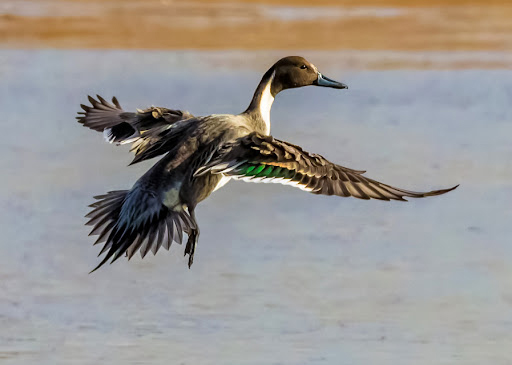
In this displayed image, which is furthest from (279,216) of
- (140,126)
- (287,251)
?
(140,126)

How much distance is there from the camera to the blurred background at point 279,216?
5.73 metres

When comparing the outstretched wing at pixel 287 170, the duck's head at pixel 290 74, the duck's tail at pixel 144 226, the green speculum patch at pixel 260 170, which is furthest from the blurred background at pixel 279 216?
the duck's head at pixel 290 74

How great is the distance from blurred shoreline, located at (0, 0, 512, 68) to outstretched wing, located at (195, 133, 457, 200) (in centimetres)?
522

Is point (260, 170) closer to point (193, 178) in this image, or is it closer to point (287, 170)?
point (287, 170)

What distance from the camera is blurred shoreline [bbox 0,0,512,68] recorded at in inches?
463

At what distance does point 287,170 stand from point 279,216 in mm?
1494

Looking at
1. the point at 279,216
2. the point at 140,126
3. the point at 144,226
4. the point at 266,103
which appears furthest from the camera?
the point at 279,216

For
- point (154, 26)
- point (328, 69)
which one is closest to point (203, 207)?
point (328, 69)

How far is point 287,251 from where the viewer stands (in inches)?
264

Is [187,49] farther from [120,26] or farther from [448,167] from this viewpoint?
[448,167]

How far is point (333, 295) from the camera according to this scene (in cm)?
613

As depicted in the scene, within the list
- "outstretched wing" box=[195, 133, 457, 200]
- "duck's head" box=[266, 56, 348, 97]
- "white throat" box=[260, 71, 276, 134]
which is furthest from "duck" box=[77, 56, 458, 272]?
"duck's head" box=[266, 56, 348, 97]

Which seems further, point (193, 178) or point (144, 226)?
point (193, 178)

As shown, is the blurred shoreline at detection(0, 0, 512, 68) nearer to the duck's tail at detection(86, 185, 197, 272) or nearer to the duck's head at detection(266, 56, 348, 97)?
the duck's head at detection(266, 56, 348, 97)
